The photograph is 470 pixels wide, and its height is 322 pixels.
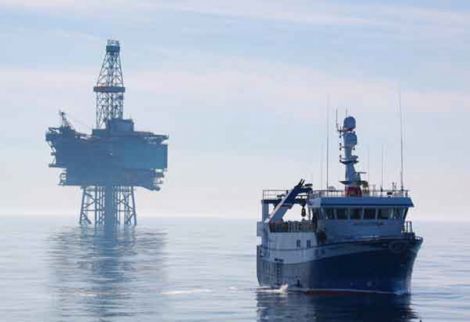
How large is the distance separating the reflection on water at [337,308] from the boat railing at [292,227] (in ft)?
18.8

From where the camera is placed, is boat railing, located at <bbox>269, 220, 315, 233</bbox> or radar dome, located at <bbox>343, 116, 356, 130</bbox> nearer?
boat railing, located at <bbox>269, 220, 315, 233</bbox>

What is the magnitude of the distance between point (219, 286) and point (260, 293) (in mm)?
12666

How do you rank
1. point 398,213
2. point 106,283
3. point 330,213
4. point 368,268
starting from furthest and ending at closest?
point 106,283, point 398,213, point 330,213, point 368,268

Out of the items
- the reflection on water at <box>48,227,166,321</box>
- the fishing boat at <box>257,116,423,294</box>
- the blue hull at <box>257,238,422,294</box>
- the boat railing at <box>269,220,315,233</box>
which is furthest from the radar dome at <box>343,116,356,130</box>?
the reflection on water at <box>48,227,166,321</box>

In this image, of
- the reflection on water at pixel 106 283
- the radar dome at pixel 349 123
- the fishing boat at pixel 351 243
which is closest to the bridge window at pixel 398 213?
the fishing boat at pixel 351 243

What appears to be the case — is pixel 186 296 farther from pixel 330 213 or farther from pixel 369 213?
pixel 369 213

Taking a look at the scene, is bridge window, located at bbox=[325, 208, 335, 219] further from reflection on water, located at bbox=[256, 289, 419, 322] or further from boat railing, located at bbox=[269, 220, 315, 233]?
reflection on water, located at bbox=[256, 289, 419, 322]

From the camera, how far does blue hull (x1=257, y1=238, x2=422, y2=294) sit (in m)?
89.6

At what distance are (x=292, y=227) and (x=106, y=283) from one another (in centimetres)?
2843

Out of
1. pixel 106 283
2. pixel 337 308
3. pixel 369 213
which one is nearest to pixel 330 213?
pixel 369 213

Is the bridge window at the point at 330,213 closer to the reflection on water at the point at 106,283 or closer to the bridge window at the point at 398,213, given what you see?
the bridge window at the point at 398,213

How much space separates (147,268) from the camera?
148 m

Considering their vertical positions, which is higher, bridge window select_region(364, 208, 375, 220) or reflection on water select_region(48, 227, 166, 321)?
bridge window select_region(364, 208, 375, 220)

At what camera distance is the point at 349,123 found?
334 ft
